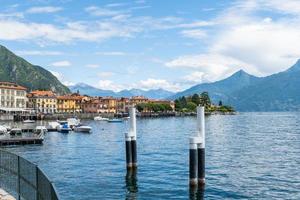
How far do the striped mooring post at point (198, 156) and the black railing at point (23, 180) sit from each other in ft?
56.0

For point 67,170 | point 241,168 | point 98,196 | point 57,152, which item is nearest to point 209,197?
point 98,196

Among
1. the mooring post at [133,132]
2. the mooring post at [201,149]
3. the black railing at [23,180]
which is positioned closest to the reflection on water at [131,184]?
the mooring post at [133,132]

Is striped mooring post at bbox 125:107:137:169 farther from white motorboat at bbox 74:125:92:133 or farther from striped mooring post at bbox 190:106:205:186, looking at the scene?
white motorboat at bbox 74:125:92:133

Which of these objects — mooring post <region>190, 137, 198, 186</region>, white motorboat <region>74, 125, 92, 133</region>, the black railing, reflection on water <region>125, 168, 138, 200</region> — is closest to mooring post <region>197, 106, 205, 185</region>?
mooring post <region>190, 137, 198, 186</region>

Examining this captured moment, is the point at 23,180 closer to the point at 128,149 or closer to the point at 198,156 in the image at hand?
the point at 198,156

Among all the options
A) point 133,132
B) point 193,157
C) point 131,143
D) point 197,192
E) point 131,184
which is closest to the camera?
point 193,157

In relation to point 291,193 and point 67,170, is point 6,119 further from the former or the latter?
point 291,193

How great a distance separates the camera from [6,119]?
178 meters

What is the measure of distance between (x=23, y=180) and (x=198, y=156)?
66.0 ft

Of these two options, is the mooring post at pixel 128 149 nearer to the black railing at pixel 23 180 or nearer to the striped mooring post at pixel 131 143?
the striped mooring post at pixel 131 143

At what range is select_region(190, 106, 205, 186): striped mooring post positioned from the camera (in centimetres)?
3466

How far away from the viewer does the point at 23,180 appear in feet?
55.6

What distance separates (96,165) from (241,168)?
16451mm

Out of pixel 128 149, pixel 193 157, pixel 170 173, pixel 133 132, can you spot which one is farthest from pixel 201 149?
pixel 128 149
